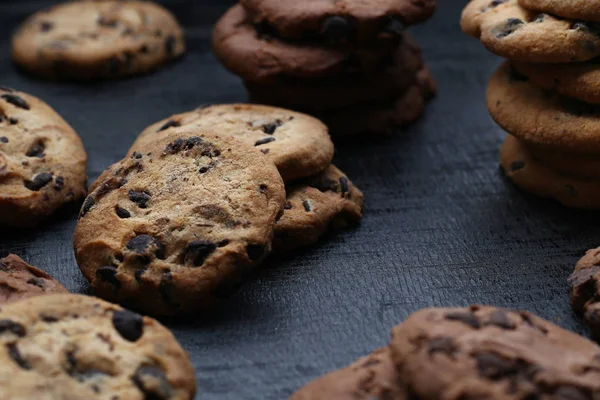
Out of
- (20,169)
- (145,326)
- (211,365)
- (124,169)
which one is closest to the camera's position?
(145,326)

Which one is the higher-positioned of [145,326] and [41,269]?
[145,326]

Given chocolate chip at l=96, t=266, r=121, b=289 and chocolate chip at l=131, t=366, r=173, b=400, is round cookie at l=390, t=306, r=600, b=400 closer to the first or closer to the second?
chocolate chip at l=131, t=366, r=173, b=400

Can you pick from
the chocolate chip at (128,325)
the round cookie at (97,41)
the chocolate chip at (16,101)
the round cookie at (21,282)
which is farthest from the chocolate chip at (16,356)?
the round cookie at (97,41)

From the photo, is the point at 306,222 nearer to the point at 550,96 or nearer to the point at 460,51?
the point at 550,96

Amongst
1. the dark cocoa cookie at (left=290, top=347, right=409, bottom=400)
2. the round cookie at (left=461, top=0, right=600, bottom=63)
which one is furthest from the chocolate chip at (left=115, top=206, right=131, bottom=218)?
the round cookie at (left=461, top=0, right=600, bottom=63)

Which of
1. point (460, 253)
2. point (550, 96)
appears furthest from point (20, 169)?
point (550, 96)

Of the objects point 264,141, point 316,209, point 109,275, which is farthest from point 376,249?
point 109,275

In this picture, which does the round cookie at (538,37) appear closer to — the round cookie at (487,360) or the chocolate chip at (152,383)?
the round cookie at (487,360)
